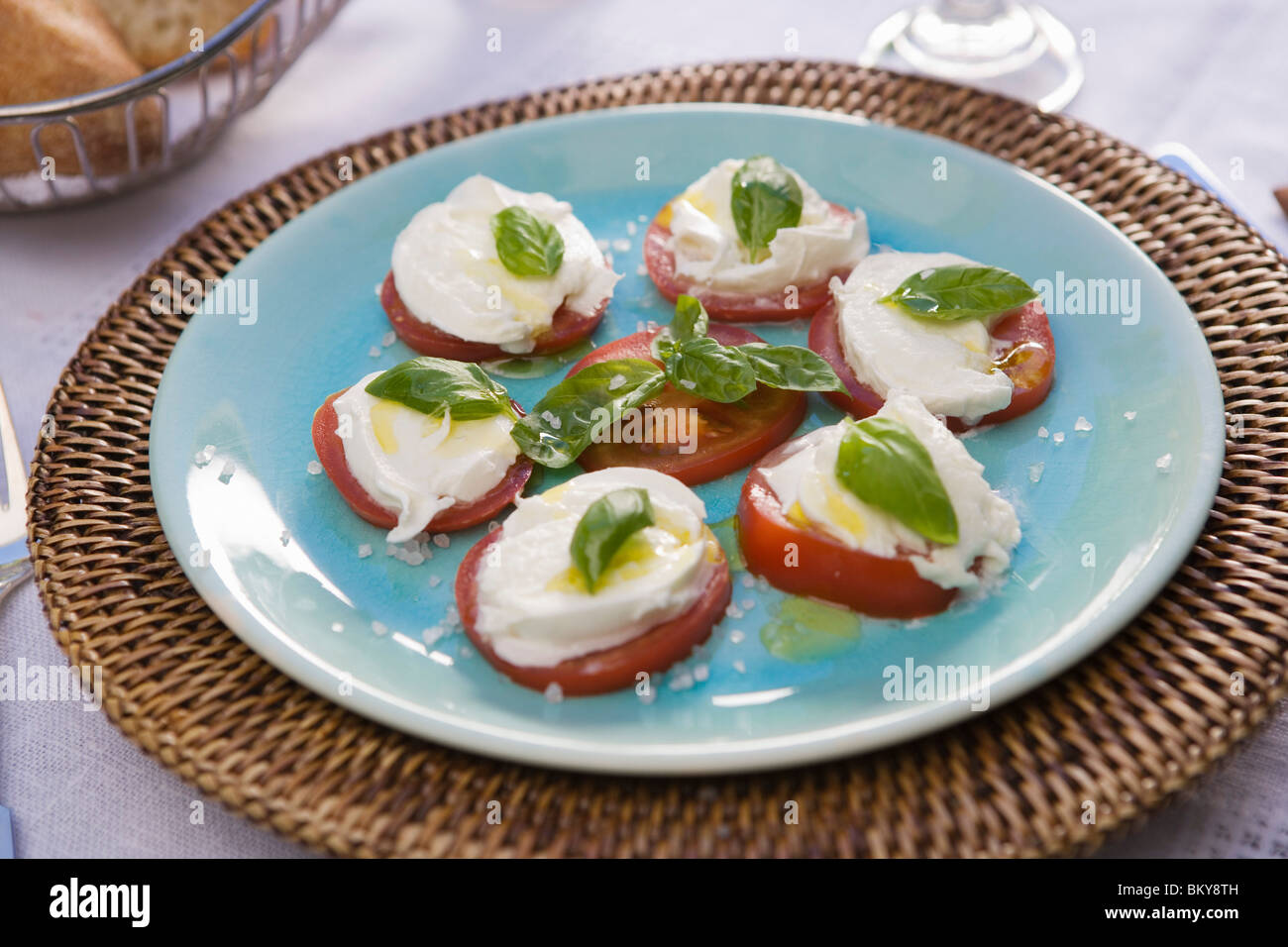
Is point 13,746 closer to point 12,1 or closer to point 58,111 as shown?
point 58,111

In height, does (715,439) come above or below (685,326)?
below

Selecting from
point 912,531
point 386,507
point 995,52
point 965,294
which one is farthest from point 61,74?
point 995,52

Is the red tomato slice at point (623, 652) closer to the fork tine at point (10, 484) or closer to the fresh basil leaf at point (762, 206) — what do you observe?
the fresh basil leaf at point (762, 206)

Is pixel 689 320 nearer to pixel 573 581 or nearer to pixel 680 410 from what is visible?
pixel 680 410

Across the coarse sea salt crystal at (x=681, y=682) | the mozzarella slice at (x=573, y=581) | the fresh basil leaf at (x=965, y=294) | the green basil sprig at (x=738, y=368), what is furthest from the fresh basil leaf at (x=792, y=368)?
the coarse sea salt crystal at (x=681, y=682)

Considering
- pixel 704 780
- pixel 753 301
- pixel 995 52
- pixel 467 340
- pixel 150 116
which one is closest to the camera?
pixel 704 780
